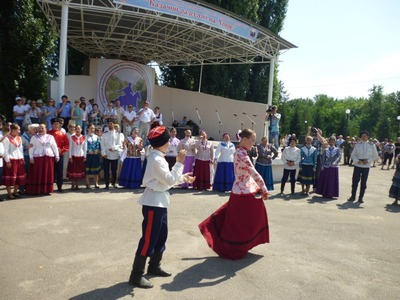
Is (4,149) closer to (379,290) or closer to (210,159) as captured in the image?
(210,159)

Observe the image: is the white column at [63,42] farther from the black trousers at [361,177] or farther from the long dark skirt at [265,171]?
the black trousers at [361,177]

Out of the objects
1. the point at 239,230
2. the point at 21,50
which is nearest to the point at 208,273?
the point at 239,230

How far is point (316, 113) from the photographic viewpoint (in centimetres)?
6431

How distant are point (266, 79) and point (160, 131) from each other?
24609 mm

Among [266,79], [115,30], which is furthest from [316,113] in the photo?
[115,30]

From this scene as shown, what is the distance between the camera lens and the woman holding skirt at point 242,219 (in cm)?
486

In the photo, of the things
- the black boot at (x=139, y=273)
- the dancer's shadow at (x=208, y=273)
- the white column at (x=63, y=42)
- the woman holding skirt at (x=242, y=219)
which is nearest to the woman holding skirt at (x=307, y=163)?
the woman holding skirt at (x=242, y=219)

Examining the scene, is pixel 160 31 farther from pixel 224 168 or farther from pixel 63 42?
pixel 224 168

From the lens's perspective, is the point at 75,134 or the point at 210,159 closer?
the point at 75,134

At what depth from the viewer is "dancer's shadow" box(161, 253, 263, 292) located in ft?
13.2

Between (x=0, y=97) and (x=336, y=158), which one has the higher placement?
(x=0, y=97)

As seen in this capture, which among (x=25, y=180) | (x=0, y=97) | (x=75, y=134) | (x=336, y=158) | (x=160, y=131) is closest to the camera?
(x=160, y=131)

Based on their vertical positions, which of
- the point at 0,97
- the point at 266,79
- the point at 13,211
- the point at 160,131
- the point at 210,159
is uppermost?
→ the point at 266,79

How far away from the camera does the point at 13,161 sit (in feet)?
26.1
